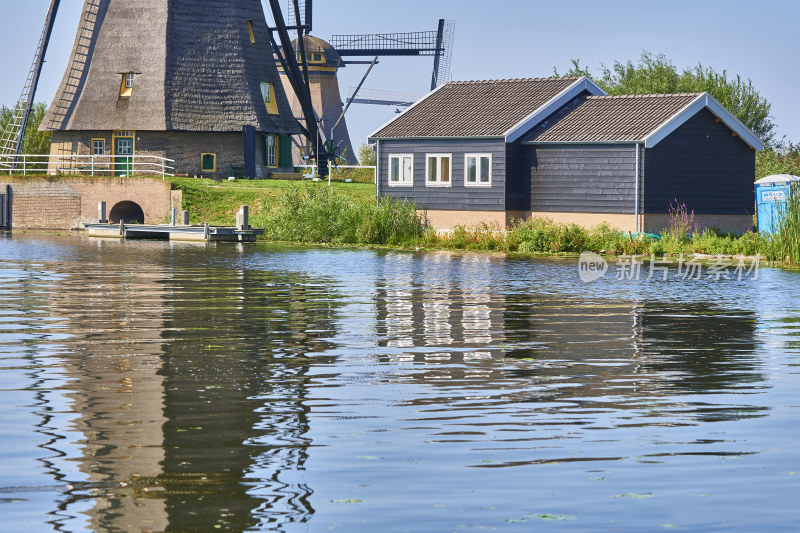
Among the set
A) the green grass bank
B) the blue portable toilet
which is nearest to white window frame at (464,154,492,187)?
the green grass bank

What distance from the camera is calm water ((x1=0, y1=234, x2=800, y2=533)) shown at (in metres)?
7.46

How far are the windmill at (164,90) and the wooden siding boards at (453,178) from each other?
54.2ft

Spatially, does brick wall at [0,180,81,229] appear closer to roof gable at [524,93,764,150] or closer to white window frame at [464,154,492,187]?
white window frame at [464,154,492,187]

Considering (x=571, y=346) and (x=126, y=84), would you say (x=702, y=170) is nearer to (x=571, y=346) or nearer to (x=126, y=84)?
(x=571, y=346)

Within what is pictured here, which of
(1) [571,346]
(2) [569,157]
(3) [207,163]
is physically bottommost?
(1) [571,346]

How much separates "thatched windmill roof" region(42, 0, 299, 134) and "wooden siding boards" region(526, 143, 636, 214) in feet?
74.5

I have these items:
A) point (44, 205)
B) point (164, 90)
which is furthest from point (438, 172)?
point (44, 205)

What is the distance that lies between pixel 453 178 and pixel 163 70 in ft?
73.8

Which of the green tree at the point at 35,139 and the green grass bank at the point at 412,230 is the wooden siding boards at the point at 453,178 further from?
the green tree at the point at 35,139

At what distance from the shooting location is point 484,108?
1816 inches

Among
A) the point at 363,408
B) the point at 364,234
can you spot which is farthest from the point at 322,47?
the point at 363,408

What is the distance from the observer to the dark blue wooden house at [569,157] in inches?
1597

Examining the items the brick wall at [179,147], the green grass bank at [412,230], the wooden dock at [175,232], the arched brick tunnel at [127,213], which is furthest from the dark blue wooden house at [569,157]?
the arched brick tunnel at [127,213]

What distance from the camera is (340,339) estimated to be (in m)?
16.1
